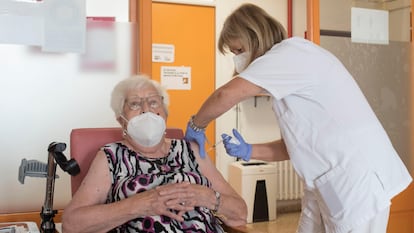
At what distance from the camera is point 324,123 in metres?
1.71

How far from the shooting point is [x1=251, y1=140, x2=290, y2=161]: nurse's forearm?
2.07 m

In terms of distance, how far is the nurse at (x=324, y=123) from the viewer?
167cm

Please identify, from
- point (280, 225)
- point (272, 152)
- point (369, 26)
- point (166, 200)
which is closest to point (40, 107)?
point (166, 200)

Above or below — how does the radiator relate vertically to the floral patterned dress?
below

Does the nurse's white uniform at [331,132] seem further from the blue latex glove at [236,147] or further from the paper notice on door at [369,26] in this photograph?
the paper notice on door at [369,26]

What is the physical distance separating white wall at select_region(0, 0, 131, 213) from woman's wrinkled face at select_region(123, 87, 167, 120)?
1.80ft

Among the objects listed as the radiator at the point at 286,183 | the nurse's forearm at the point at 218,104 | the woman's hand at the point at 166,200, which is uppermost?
the nurse's forearm at the point at 218,104

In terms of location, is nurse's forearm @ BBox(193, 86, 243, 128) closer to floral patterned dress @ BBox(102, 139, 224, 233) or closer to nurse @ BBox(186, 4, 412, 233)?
nurse @ BBox(186, 4, 412, 233)

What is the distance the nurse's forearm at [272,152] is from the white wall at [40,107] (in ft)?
2.59

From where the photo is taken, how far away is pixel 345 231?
5.64 feet

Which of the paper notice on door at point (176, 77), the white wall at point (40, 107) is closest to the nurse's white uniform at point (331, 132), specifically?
the white wall at point (40, 107)

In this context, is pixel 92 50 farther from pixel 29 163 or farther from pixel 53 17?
pixel 29 163

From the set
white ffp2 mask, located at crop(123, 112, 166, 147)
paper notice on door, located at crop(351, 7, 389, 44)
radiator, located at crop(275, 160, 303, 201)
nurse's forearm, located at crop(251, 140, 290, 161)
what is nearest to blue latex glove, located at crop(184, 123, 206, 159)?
white ffp2 mask, located at crop(123, 112, 166, 147)

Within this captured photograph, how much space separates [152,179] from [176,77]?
8.93ft
